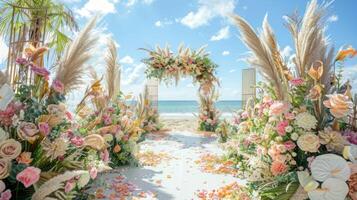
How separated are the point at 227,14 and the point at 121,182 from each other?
224 centimetres

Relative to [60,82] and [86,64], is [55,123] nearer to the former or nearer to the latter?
[60,82]

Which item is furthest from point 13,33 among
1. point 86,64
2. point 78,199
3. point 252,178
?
point 252,178

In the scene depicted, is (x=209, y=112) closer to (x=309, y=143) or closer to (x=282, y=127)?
(x=282, y=127)

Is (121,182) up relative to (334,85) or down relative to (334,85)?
down

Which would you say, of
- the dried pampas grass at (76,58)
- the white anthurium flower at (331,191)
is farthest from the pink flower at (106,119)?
the white anthurium flower at (331,191)

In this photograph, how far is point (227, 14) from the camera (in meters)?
2.42

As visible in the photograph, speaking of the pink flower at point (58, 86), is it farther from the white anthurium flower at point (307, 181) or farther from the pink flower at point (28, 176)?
the white anthurium flower at point (307, 181)

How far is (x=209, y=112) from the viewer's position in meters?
9.35

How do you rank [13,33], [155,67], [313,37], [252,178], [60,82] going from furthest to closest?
[155,67] → [13,33] → [252,178] → [313,37] → [60,82]

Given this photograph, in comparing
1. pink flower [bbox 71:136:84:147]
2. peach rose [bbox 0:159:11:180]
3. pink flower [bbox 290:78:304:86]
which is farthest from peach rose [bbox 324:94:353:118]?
peach rose [bbox 0:159:11:180]

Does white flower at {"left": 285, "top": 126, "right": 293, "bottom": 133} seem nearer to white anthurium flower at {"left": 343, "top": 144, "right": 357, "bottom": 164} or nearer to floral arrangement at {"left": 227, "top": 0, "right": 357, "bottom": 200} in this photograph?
floral arrangement at {"left": 227, "top": 0, "right": 357, "bottom": 200}

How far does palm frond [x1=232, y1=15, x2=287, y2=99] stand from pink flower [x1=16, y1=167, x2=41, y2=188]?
1.75 m

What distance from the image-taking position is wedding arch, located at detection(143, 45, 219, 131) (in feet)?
29.3

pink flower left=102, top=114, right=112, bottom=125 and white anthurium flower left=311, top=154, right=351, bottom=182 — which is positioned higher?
pink flower left=102, top=114, right=112, bottom=125
